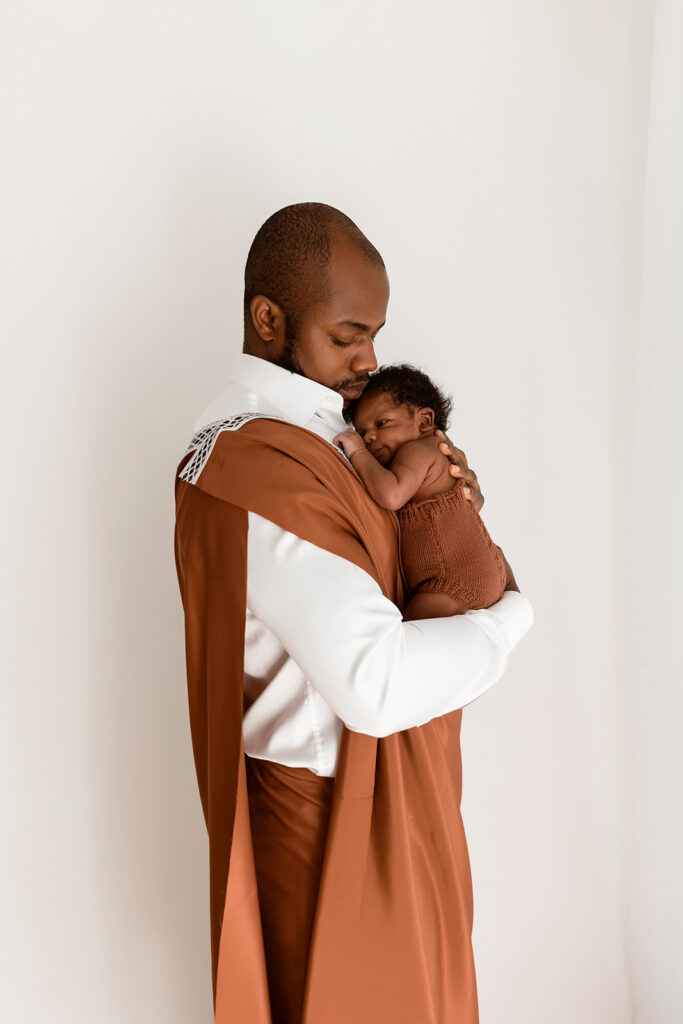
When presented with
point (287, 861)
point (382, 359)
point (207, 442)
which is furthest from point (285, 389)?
point (382, 359)

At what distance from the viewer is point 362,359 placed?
4.81ft

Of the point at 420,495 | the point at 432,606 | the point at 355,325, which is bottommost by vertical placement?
the point at 432,606

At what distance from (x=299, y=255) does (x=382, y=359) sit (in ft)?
2.92

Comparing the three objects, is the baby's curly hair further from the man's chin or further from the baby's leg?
the baby's leg

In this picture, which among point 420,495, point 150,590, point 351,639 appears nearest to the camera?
point 351,639

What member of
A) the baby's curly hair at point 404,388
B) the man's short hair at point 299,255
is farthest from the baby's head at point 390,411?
the man's short hair at point 299,255

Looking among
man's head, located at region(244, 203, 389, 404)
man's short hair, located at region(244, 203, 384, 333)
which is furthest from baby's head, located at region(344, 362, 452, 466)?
man's short hair, located at region(244, 203, 384, 333)

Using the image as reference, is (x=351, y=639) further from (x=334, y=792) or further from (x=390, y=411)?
(x=390, y=411)

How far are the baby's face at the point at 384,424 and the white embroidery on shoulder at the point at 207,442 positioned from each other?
0.22 m

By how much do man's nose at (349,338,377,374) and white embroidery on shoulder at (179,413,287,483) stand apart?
16 centimetres

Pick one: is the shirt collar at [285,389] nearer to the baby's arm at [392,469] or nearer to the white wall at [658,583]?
the baby's arm at [392,469]

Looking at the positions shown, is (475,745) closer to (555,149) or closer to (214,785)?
(214,785)

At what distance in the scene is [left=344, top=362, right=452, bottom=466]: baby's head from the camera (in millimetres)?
1556

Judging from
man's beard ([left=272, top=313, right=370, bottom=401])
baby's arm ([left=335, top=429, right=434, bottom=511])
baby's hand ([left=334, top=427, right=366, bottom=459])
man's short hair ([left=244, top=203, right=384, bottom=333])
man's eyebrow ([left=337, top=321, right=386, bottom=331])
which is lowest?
baby's arm ([left=335, top=429, right=434, bottom=511])
